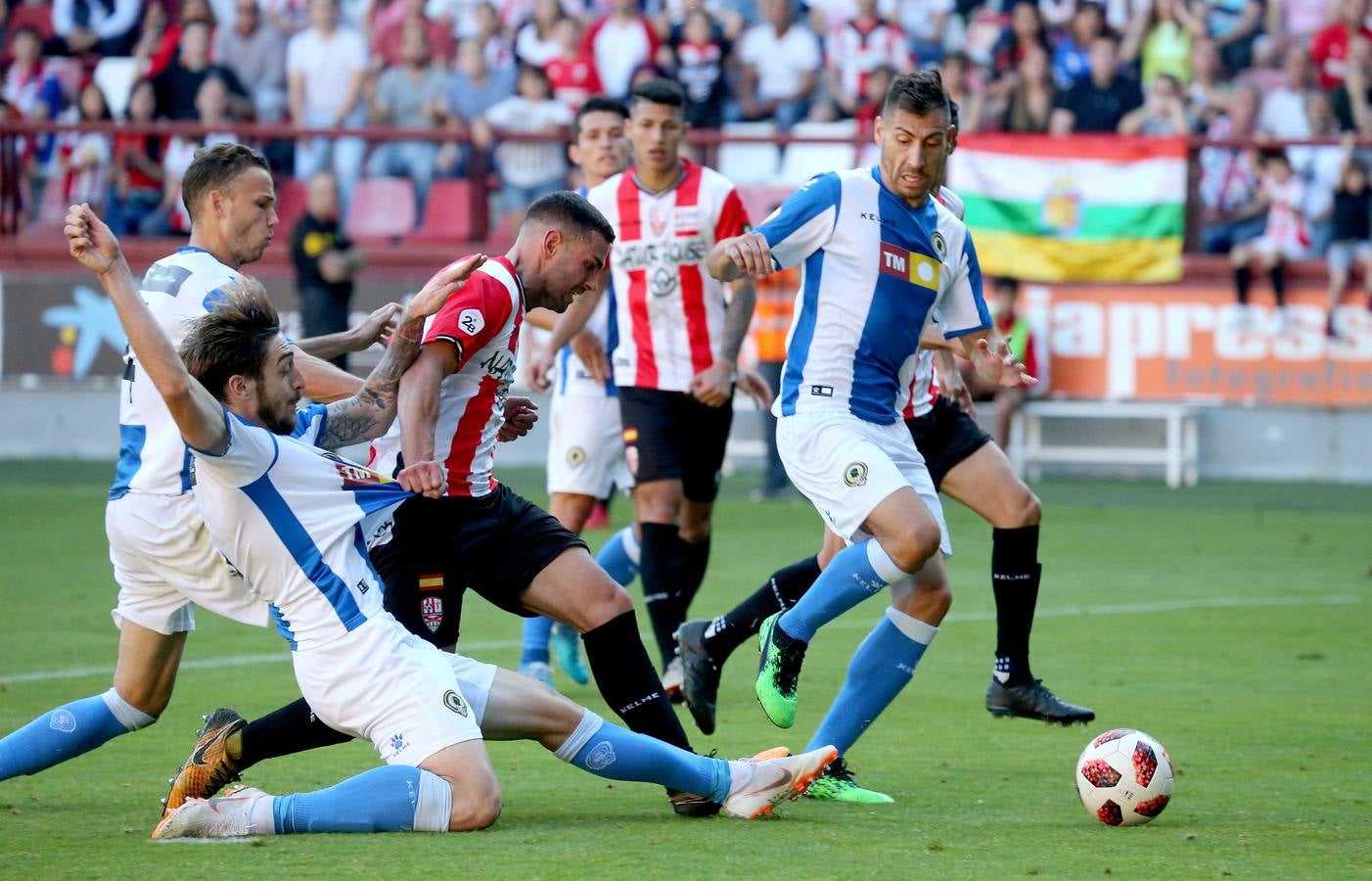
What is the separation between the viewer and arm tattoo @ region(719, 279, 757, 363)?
8.13 metres

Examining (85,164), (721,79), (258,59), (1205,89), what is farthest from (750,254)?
(258,59)

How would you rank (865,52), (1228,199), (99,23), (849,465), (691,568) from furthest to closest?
(99,23), (865,52), (1228,199), (691,568), (849,465)

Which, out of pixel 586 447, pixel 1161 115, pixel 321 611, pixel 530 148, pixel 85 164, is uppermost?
pixel 1161 115

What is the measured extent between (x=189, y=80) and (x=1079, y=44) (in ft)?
27.6

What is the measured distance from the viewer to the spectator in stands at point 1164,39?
18.0m

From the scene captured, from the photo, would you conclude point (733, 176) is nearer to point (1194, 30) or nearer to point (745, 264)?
point (1194, 30)

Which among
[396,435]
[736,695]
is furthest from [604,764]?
[736,695]

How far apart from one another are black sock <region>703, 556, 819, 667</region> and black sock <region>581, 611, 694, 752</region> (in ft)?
3.31

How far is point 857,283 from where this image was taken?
6.42m

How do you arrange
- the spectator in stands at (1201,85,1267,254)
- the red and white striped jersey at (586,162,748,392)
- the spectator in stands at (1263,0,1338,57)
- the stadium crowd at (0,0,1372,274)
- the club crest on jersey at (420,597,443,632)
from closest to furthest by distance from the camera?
the club crest on jersey at (420,597,443,632) < the red and white striped jersey at (586,162,748,392) < the spectator in stands at (1201,85,1267,254) < the stadium crowd at (0,0,1372,274) < the spectator in stands at (1263,0,1338,57)

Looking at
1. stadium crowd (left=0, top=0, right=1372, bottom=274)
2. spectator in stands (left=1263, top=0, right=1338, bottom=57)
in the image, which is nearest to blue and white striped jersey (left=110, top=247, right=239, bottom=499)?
stadium crowd (left=0, top=0, right=1372, bottom=274)

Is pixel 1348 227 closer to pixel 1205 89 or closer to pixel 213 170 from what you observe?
pixel 1205 89

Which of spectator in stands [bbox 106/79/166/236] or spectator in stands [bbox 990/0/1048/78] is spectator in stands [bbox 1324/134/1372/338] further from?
spectator in stands [bbox 106/79/166/236]

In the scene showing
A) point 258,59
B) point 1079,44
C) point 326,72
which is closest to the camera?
point 1079,44
